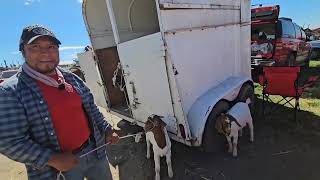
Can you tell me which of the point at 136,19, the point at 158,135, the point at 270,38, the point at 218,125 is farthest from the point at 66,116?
the point at 270,38

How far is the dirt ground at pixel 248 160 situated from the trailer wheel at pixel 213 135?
22 centimetres

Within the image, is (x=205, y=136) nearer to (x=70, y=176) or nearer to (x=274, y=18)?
(x=70, y=176)

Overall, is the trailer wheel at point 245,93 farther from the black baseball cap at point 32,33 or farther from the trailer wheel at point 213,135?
the black baseball cap at point 32,33

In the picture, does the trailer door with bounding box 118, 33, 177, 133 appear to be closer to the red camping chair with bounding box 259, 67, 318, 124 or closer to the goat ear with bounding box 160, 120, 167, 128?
the goat ear with bounding box 160, 120, 167, 128

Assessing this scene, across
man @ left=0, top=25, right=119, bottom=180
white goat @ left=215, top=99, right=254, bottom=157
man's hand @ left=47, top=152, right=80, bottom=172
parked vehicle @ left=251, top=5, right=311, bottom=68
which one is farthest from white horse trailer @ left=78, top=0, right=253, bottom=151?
parked vehicle @ left=251, top=5, right=311, bottom=68

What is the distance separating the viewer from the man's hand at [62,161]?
5.86 ft

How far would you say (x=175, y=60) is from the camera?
3.53 metres

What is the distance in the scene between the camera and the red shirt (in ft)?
6.23

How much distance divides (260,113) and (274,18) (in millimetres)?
3468

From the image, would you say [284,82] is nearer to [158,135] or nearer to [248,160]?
[248,160]

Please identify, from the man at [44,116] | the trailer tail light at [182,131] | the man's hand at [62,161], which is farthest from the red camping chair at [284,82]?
the man's hand at [62,161]

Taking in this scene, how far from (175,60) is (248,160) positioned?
76.4 inches

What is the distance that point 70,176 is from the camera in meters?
2.02

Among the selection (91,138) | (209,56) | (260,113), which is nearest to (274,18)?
(260,113)
